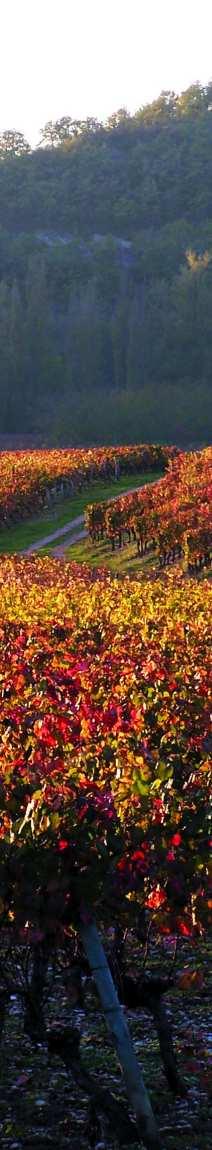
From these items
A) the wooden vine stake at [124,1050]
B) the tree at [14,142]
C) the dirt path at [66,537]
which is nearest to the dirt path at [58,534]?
the dirt path at [66,537]

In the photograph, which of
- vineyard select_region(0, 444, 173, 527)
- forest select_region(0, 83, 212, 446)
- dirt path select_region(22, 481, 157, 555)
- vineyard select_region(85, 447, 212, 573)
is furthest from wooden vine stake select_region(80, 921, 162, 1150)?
forest select_region(0, 83, 212, 446)

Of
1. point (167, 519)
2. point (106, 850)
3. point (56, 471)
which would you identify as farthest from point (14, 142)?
point (106, 850)

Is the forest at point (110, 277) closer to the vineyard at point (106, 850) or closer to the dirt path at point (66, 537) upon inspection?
→ the dirt path at point (66, 537)

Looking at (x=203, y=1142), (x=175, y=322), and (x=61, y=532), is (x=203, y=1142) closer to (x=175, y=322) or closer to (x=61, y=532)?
(x=61, y=532)

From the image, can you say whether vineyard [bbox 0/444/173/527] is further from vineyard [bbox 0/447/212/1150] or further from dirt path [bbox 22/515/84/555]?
vineyard [bbox 0/447/212/1150]

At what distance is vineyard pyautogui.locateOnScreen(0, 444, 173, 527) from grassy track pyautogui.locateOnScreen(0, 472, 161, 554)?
0.50 meters

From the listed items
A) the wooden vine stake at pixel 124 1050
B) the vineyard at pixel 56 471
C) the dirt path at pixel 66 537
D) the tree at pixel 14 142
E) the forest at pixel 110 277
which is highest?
the tree at pixel 14 142

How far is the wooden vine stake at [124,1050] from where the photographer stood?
8.08 m

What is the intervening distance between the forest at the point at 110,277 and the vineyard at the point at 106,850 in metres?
66.1

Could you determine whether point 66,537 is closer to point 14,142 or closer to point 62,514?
point 62,514

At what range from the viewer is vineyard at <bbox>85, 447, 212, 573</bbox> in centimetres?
3956

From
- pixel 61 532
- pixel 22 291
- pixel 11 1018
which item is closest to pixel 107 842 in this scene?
pixel 11 1018

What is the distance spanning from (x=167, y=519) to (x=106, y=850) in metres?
34.9

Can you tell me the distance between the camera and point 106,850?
8.47m
